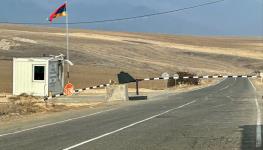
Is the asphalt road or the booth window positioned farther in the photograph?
the booth window

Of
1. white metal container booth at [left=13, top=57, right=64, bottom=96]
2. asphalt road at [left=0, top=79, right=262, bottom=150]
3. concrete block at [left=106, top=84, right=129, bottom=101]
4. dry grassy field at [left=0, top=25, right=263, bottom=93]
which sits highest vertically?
dry grassy field at [left=0, top=25, right=263, bottom=93]

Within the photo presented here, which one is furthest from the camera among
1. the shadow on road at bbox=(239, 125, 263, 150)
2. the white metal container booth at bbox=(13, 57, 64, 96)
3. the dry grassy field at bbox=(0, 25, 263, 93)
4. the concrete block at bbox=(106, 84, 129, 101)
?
the dry grassy field at bbox=(0, 25, 263, 93)

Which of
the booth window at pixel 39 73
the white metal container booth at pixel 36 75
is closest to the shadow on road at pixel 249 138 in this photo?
the white metal container booth at pixel 36 75

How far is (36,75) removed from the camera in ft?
127

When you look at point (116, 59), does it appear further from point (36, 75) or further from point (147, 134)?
point (147, 134)

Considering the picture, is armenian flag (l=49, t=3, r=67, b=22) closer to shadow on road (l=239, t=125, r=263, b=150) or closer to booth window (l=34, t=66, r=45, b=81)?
booth window (l=34, t=66, r=45, b=81)

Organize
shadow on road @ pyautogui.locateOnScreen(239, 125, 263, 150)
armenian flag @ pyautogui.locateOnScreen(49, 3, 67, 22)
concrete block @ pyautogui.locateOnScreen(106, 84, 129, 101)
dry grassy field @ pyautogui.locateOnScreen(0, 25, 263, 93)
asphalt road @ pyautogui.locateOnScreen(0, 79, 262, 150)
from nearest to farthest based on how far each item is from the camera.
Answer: shadow on road @ pyautogui.locateOnScreen(239, 125, 263, 150)
asphalt road @ pyautogui.locateOnScreen(0, 79, 262, 150)
concrete block @ pyautogui.locateOnScreen(106, 84, 129, 101)
armenian flag @ pyautogui.locateOnScreen(49, 3, 67, 22)
dry grassy field @ pyautogui.locateOnScreen(0, 25, 263, 93)

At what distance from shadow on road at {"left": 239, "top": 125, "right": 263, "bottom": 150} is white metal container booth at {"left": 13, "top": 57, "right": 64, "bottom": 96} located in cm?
2294

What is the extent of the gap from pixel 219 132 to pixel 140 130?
7.59ft

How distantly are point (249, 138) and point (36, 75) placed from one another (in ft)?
86.6

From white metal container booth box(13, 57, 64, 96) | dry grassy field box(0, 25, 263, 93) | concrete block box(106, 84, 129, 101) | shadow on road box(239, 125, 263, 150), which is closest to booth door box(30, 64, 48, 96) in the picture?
white metal container booth box(13, 57, 64, 96)

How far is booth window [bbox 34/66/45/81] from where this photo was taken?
38.3 m

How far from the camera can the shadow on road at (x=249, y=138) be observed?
40.0ft

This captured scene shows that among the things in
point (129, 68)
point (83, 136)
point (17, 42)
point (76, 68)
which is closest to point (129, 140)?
point (83, 136)
